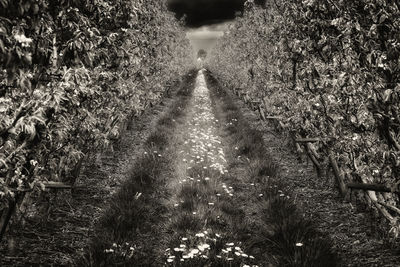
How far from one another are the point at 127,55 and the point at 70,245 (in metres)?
3.22

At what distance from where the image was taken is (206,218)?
6.23 metres

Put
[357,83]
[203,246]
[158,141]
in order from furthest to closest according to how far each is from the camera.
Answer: [158,141]
[203,246]
[357,83]

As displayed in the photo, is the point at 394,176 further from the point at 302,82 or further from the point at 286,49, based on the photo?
the point at 286,49

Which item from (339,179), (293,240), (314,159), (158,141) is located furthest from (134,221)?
(158,141)

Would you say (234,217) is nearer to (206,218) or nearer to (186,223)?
(206,218)

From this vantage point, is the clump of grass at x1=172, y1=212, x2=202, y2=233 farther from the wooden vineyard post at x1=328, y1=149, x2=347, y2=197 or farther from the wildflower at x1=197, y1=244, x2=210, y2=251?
the wooden vineyard post at x1=328, y1=149, x2=347, y2=197

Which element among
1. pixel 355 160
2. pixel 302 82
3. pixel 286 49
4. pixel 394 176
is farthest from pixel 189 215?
pixel 286 49

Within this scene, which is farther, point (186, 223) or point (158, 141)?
point (158, 141)

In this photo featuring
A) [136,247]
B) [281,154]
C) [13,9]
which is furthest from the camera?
[281,154]

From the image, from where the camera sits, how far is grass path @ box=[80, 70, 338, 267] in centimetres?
492

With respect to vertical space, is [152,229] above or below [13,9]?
below

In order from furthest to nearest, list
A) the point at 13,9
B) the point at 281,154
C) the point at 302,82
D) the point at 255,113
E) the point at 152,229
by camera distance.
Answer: the point at 255,113 < the point at 281,154 < the point at 302,82 < the point at 152,229 < the point at 13,9

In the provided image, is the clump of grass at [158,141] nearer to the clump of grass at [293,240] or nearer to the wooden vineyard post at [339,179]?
the clump of grass at [293,240]

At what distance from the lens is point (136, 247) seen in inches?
211
